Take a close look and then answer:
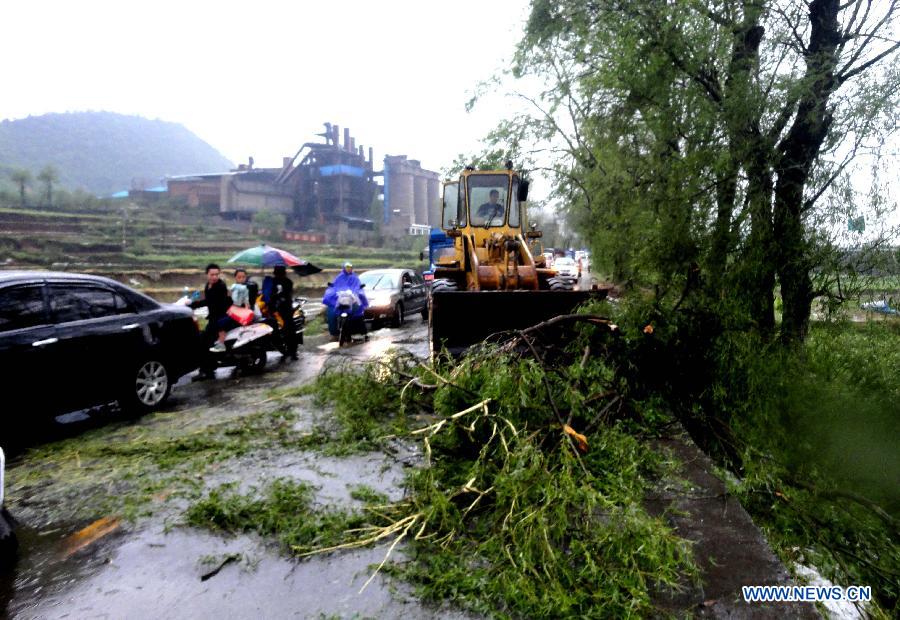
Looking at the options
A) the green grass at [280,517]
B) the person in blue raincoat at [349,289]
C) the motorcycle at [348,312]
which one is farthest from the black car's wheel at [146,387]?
the person in blue raincoat at [349,289]

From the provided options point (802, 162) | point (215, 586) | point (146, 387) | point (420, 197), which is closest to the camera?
point (215, 586)

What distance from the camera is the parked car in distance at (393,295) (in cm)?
1492

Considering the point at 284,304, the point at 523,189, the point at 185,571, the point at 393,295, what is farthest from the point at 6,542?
the point at 393,295

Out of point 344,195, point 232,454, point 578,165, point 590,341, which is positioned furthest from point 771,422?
point 344,195

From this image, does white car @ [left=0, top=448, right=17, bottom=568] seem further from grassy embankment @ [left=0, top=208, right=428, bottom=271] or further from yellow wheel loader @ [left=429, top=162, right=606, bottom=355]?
grassy embankment @ [left=0, top=208, right=428, bottom=271]

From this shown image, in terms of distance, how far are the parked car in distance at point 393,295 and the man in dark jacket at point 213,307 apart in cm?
547

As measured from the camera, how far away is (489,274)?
33.6ft

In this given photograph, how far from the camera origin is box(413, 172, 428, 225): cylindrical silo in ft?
277

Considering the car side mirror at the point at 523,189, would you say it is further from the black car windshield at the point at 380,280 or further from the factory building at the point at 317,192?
the factory building at the point at 317,192

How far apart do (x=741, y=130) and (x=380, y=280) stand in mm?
10987

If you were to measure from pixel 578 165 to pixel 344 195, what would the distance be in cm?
5616

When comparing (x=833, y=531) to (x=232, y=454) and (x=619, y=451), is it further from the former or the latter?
(x=232, y=454)

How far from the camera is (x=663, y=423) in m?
5.46

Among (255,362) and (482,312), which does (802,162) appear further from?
(255,362)
